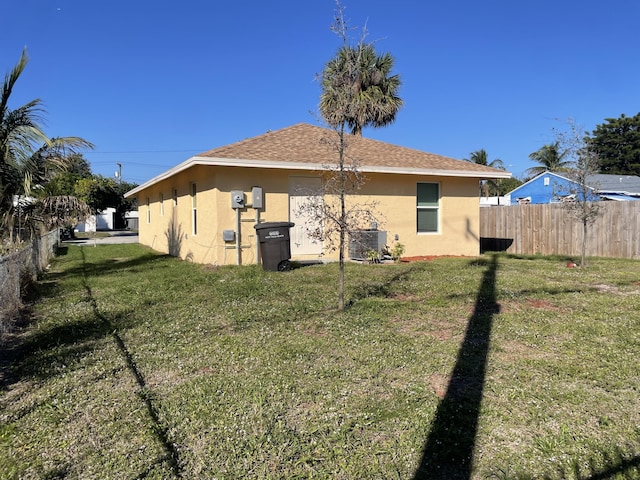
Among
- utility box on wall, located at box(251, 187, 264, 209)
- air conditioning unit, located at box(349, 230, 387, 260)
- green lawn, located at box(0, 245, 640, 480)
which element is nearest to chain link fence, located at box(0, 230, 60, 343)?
green lawn, located at box(0, 245, 640, 480)

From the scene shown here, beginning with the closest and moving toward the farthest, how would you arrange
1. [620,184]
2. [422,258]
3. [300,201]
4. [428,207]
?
[300,201] → [422,258] → [428,207] → [620,184]

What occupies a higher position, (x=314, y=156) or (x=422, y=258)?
(x=314, y=156)

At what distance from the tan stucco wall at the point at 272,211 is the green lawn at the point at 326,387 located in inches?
158

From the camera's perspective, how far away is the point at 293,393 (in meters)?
3.78

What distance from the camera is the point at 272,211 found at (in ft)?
38.5

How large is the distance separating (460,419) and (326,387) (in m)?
1.13

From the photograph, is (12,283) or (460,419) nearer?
(460,419)

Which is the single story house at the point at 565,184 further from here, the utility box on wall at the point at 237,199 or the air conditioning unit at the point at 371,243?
the utility box on wall at the point at 237,199

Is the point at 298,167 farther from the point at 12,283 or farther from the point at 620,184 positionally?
the point at 620,184

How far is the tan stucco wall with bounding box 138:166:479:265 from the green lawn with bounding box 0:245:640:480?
158 inches

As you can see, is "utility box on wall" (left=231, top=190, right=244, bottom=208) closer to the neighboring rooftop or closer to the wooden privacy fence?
the wooden privacy fence

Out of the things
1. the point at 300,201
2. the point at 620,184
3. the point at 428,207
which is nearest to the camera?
the point at 300,201

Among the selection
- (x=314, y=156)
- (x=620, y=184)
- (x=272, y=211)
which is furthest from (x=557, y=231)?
(x=620, y=184)

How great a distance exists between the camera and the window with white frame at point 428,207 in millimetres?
13766
